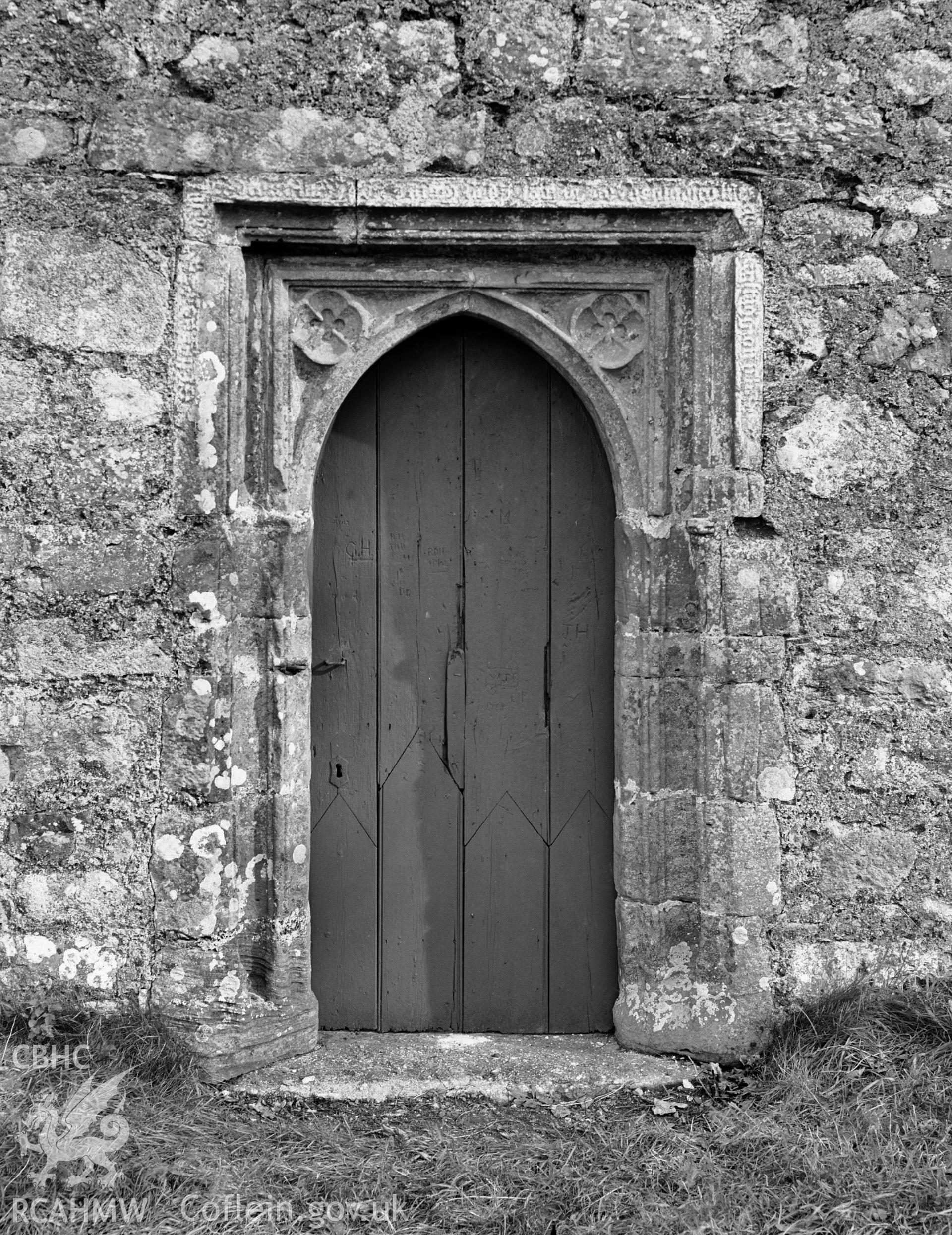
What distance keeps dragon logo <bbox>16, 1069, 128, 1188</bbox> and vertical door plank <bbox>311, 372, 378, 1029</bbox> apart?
0.75m

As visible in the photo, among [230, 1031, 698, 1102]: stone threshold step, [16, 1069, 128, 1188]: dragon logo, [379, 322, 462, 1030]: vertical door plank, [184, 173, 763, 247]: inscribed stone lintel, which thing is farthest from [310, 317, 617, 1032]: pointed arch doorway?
[16, 1069, 128, 1188]: dragon logo

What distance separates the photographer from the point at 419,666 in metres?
3.01

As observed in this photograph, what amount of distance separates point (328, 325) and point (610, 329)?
829 millimetres

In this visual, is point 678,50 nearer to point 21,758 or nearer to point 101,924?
point 21,758

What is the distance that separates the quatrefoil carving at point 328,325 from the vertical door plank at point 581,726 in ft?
2.10

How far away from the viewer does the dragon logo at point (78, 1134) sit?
223 cm

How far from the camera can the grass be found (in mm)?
2178

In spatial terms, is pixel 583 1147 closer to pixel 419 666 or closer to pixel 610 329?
pixel 419 666

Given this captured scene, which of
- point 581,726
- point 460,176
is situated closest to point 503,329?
point 460,176

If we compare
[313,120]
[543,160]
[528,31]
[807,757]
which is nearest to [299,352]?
[313,120]

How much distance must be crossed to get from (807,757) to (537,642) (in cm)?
86

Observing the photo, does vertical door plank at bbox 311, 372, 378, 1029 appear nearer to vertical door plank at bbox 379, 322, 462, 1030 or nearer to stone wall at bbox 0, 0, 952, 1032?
vertical door plank at bbox 379, 322, 462, 1030

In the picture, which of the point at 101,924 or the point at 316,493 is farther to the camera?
the point at 316,493

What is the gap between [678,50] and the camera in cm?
271
